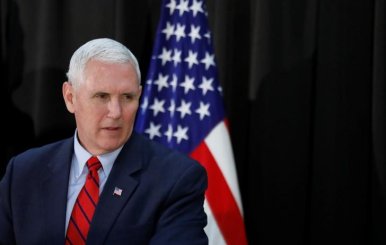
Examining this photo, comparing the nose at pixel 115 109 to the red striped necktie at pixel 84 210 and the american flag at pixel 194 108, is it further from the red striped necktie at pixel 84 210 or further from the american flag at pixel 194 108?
the american flag at pixel 194 108

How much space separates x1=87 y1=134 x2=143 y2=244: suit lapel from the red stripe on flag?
1120 mm

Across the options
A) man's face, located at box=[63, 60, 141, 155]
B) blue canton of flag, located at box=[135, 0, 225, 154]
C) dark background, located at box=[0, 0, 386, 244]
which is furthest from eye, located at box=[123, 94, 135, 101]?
dark background, located at box=[0, 0, 386, 244]

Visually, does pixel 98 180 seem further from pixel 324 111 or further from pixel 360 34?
pixel 360 34

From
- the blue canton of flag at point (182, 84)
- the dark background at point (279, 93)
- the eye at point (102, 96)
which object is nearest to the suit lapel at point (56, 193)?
the eye at point (102, 96)

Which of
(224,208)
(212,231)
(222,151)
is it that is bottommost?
(212,231)

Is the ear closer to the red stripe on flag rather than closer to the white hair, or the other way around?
the white hair

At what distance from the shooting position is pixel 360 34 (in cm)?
337

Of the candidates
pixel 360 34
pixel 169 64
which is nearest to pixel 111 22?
pixel 169 64

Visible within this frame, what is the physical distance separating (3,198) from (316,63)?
6.67 feet

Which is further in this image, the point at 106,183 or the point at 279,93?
the point at 279,93

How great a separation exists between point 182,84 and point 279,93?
0.62 m

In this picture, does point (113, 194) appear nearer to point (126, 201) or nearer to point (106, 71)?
point (126, 201)

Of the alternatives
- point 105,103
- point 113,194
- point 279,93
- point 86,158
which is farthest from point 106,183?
point 279,93

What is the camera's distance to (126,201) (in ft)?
6.33
